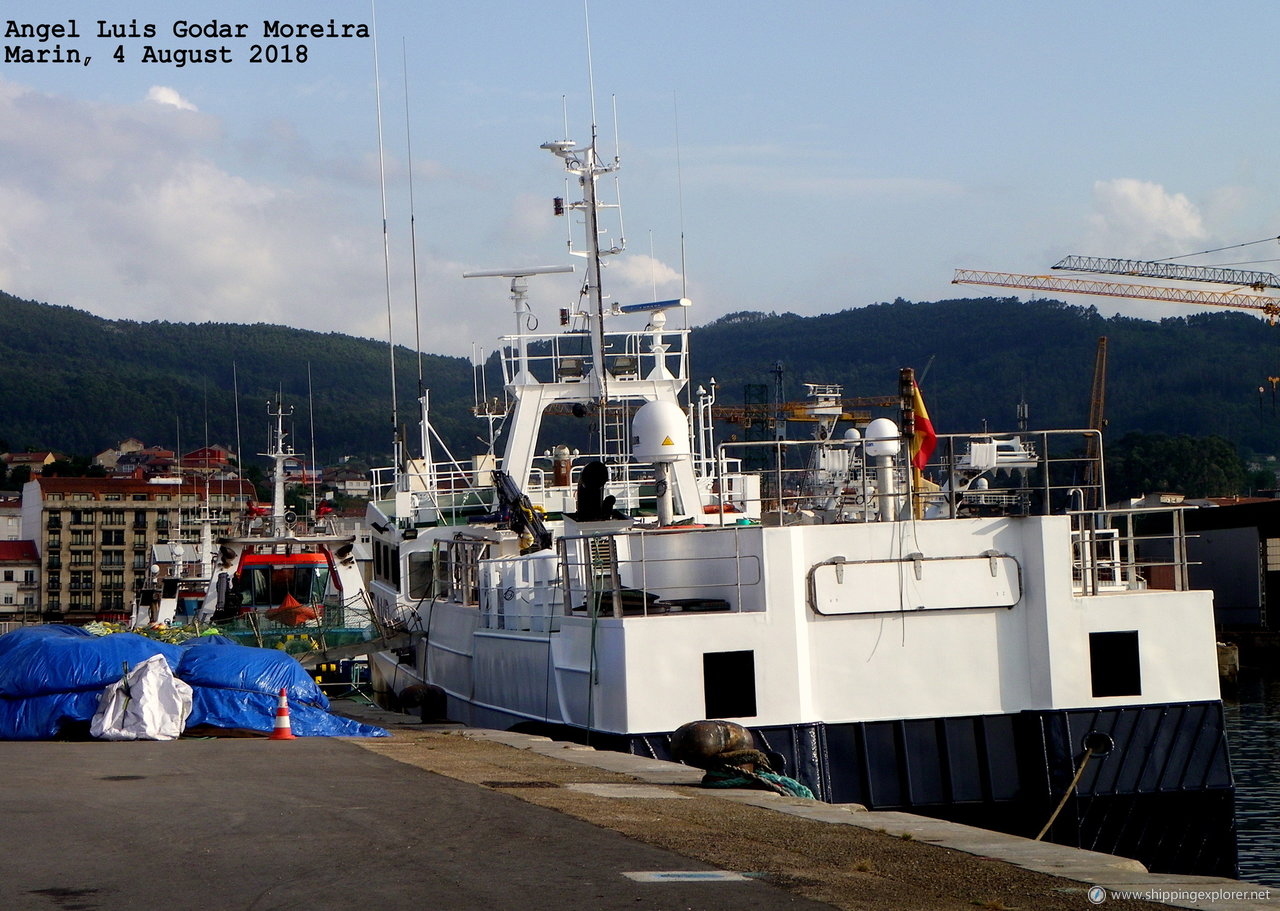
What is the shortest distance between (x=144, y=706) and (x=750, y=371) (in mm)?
153999

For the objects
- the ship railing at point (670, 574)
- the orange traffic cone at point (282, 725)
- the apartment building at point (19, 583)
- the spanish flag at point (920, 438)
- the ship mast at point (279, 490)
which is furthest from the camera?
the apartment building at point (19, 583)

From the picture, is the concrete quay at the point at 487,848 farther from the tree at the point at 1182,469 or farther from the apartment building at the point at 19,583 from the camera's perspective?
the tree at the point at 1182,469

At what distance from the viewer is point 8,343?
18088cm

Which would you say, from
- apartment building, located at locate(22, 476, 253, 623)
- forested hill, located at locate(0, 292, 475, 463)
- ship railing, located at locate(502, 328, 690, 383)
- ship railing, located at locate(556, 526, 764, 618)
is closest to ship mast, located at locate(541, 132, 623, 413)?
ship railing, located at locate(502, 328, 690, 383)

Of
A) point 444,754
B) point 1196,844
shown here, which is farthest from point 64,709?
point 1196,844

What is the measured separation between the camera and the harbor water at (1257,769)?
17469 mm

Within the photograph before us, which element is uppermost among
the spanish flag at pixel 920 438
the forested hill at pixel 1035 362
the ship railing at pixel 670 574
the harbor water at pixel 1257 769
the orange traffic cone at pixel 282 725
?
the forested hill at pixel 1035 362

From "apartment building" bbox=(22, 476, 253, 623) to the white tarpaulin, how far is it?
293ft

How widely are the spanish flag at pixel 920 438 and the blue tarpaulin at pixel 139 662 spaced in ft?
21.9

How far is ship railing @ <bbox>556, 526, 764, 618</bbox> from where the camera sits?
595 inches

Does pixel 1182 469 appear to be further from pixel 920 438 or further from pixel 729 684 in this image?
pixel 729 684

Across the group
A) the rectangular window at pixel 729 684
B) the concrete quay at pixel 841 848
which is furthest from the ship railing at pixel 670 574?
the concrete quay at pixel 841 848

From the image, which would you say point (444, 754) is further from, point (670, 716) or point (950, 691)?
point (950, 691)

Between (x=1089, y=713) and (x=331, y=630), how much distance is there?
15518mm
